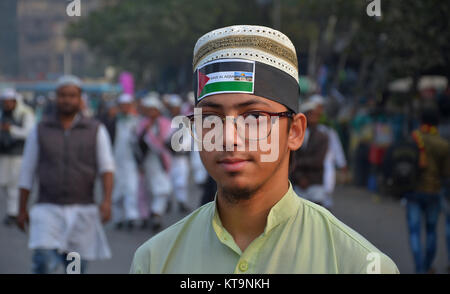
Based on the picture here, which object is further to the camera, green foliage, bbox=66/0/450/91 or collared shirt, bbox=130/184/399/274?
green foliage, bbox=66/0/450/91

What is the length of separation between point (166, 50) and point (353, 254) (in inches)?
1281

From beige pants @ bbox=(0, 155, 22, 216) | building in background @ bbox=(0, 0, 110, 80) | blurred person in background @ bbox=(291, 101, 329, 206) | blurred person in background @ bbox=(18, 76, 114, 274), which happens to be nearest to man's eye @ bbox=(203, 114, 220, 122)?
blurred person in background @ bbox=(18, 76, 114, 274)

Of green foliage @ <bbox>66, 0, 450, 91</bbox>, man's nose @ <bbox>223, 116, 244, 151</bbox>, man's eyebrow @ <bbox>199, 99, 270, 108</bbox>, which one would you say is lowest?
man's nose @ <bbox>223, 116, 244, 151</bbox>

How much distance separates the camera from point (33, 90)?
5306 centimetres

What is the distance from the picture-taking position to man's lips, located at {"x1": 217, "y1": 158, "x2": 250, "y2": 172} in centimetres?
187

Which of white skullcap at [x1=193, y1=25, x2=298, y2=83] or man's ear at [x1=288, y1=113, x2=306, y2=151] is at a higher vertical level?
white skullcap at [x1=193, y1=25, x2=298, y2=83]

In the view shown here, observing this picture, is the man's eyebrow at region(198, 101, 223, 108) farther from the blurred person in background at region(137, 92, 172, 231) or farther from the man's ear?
the blurred person in background at region(137, 92, 172, 231)

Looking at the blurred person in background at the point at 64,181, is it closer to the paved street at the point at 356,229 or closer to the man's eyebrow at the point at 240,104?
the paved street at the point at 356,229

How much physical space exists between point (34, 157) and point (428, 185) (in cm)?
394

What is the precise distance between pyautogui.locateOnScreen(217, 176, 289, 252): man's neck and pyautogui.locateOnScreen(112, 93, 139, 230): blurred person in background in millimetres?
7718

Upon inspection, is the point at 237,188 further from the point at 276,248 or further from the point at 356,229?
the point at 356,229

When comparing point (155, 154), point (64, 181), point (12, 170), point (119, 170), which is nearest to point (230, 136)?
point (64, 181)

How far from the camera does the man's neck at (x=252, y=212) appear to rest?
6.43 ft

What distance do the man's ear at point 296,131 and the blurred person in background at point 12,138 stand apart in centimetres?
760
